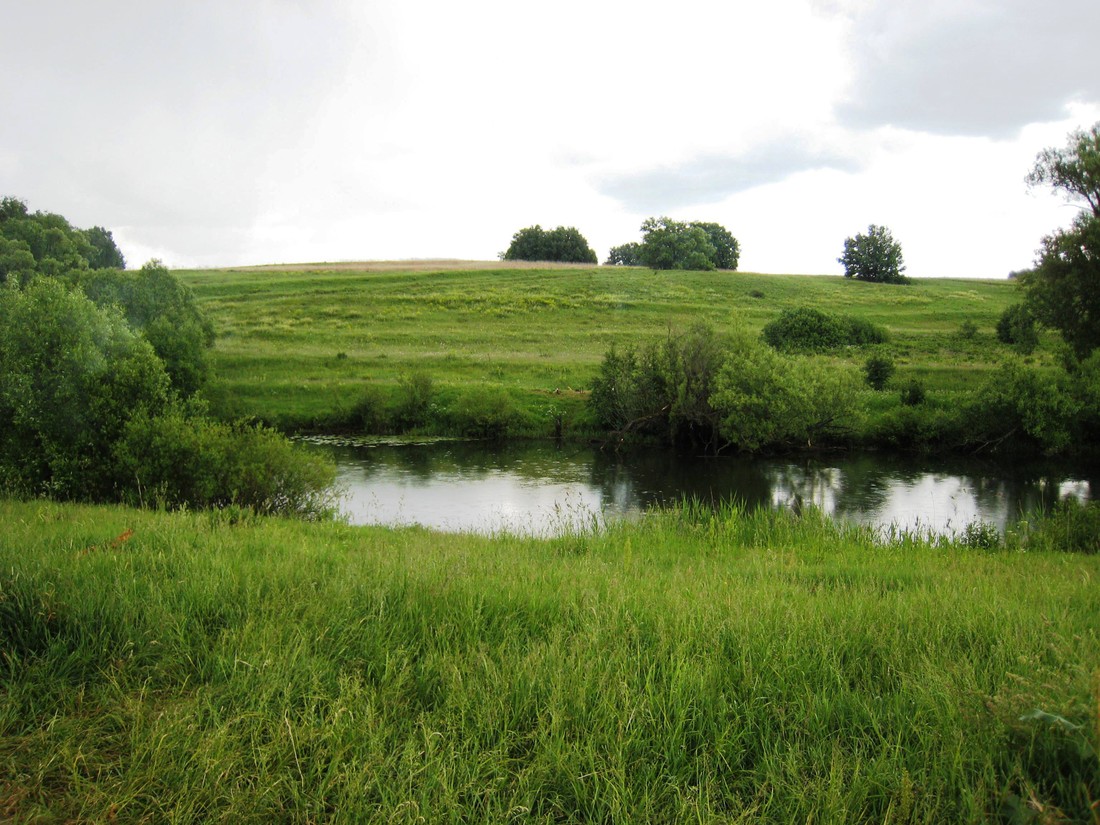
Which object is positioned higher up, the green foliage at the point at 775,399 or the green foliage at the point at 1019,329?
the green foliage at the point at 1019,329

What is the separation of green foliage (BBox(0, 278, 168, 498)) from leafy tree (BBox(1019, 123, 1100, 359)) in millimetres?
25526

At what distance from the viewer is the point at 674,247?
91312 millimetres

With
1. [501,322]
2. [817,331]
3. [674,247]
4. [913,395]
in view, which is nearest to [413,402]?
[501,322]

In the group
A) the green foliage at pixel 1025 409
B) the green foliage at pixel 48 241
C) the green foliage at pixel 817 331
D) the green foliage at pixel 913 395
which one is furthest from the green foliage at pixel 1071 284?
the green foliage at pixel 48 241

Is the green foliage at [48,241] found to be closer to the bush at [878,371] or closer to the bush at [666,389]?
the bush at [666,389]

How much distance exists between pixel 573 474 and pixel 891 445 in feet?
56.6

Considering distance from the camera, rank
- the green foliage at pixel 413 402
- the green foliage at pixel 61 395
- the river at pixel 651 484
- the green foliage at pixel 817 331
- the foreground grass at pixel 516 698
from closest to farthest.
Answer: the foreground grass at pixel 516 698 → the green foliage at pixel 61 395 → the river at pixel 651 484 → the green foliage at pixel 413 402 → the green foliage at pixel 817 331

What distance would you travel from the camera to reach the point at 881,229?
85.8 m

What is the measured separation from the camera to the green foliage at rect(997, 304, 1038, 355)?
27188 millimetres

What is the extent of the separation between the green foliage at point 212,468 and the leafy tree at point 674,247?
3101 inches

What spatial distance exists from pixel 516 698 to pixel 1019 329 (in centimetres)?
4162

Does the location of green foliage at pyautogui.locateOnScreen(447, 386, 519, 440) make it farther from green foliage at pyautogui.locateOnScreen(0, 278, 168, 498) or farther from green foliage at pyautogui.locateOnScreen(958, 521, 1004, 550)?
green foliage at pyautogui.locateOnScreen(958, 521, 1004, 550)

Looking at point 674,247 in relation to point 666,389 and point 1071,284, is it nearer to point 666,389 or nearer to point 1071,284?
point 666,389

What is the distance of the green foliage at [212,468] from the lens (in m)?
15.0
